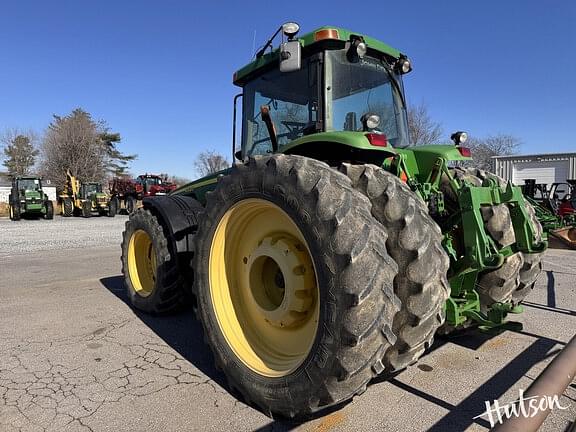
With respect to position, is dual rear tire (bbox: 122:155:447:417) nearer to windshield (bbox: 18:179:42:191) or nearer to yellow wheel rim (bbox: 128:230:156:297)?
yellow wheel rim (bbox: 128:230:156:297)

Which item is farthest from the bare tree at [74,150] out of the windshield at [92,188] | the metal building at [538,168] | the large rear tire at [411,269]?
the large rear tire at [411,269]

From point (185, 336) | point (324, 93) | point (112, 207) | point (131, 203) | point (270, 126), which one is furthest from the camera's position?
point (131, 203)

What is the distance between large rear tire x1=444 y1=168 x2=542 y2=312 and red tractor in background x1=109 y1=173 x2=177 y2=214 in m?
24.2

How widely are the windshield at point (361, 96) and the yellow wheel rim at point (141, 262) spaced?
286 centimetres

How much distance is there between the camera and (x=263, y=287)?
3123 millimetres

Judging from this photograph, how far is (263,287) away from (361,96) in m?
1.84

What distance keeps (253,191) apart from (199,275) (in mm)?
843

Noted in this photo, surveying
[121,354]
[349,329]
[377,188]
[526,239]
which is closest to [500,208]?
[526,239]

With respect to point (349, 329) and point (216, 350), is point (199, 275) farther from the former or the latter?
point (349, 329)

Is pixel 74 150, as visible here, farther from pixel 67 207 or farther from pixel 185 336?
pixel 185 336

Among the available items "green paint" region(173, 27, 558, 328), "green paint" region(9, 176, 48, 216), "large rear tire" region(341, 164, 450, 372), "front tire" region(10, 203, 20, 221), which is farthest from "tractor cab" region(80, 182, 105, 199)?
"large rear tire" region(341, 164, 450, 372)

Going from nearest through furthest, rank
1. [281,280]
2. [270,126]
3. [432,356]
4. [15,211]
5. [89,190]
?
[281,280]
[432,356]
[270,126]
[15,211]
[89,190]

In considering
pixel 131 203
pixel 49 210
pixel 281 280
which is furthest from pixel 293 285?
pixel 131 203

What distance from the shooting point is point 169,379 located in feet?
10.2
